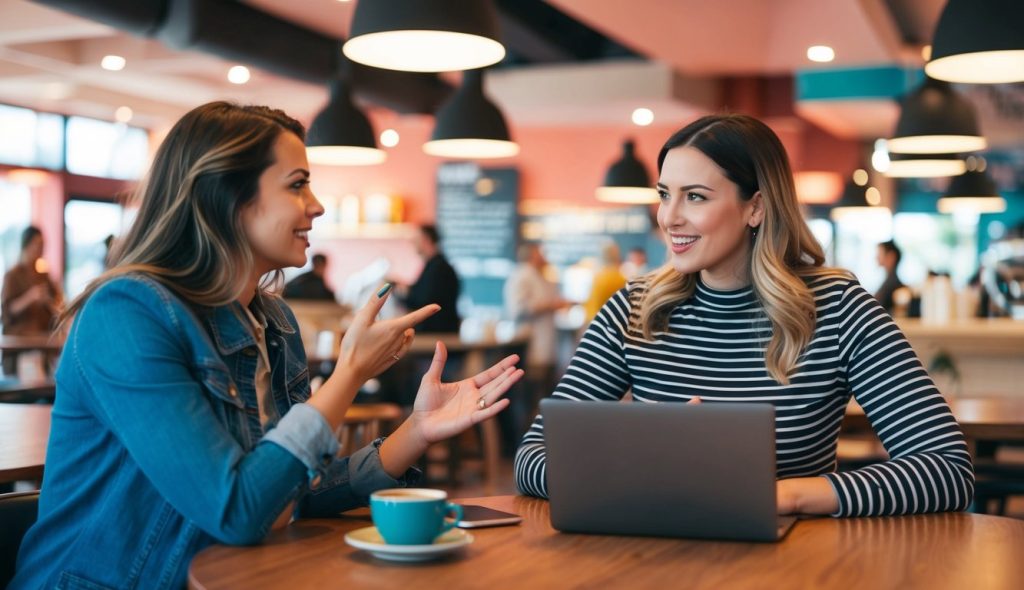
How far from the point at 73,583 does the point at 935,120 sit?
4718 millimetres

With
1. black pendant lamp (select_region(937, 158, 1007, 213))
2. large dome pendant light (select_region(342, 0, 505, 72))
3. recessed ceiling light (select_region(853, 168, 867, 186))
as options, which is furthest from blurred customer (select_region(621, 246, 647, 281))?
large dome pendant light (select_region(342, 0, 505, 72))

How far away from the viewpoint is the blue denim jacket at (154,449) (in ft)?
4.56

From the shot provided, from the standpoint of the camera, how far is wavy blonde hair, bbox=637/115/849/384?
197 centimetres

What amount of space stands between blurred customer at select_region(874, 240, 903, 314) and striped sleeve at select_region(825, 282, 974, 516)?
6131 millimetres

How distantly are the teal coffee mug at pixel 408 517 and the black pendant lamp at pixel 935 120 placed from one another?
4.47m

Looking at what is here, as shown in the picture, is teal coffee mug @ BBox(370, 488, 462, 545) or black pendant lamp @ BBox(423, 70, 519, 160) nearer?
teal coffee mug @ BBox(370, 488, 462, 545)

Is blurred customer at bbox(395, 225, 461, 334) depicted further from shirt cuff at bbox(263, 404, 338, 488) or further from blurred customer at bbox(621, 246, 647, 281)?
shirt cuff at bbox(263, 404, 338, 488)

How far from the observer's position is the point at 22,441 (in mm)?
2283

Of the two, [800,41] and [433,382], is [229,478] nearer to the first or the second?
[433,382]

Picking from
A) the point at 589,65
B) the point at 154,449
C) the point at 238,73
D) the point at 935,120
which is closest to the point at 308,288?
the point at 238,73

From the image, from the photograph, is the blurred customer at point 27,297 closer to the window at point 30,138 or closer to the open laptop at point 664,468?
the window at point 30,138

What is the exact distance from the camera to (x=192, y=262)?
1599mm

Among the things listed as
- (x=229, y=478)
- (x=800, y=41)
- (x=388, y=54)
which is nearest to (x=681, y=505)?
(x=229, y=478)

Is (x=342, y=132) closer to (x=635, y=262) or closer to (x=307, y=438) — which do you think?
(x=307, y=438)
